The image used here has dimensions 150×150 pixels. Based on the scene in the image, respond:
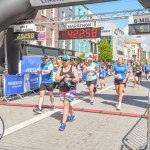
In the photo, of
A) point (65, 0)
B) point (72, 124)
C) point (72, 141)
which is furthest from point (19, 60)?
point (72, 141)

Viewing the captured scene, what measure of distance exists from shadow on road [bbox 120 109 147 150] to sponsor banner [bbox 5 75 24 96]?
5.92 metres

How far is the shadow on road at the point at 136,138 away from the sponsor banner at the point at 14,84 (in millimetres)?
5924

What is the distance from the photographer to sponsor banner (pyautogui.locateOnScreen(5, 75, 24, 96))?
37.8ft

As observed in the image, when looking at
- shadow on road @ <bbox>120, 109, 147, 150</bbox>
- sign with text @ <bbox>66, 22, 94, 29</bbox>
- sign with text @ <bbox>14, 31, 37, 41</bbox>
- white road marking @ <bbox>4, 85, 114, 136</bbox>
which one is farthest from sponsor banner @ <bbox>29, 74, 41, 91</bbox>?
shadow on road @ <bbox>120, 109, 147, 150</bbox>

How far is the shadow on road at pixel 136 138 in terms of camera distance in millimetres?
5401

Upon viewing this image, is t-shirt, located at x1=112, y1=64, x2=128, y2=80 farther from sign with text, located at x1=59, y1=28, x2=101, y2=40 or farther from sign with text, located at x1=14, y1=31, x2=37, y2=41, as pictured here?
sign with text, located at x1=14, y1=31, x2=37, y2=41

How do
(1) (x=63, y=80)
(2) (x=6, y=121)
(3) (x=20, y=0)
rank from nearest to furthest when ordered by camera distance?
(1) (x=63, y=80) → (2) (x=6, y=121) → (3) (x=20, y=0)

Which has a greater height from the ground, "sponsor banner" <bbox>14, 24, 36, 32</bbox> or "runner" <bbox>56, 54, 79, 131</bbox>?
"sponsor banner" <bbox>14, 24, 36, 32</bbox>

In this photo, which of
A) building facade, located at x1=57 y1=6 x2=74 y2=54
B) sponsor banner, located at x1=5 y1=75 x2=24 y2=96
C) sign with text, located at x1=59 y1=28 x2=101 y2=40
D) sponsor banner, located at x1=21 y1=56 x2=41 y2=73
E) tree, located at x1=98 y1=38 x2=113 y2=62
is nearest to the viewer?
sponsor banner, located at x1=5 y1=75 x2=24 y2=96

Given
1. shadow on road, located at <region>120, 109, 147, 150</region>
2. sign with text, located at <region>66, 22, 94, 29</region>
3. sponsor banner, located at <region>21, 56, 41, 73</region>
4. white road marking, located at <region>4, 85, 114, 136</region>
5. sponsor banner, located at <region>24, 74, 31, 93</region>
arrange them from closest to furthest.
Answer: shadow on road, located at <region>120, 109, 147, 150</region> → white road marking, located at <region>4, 85, 114, 136</region> → sign with text, located at <region>66, 22, 94, 29</region> → sponsor banner, located at <region>24, 74, 31, 93</region> → sponsor banner, located at <region>21, 56, 41, 73</region>

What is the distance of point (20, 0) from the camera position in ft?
32.9

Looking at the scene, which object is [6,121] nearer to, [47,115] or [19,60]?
[47,115]

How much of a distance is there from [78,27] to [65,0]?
194cm

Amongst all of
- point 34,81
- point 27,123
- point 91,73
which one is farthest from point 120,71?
point 34,81
